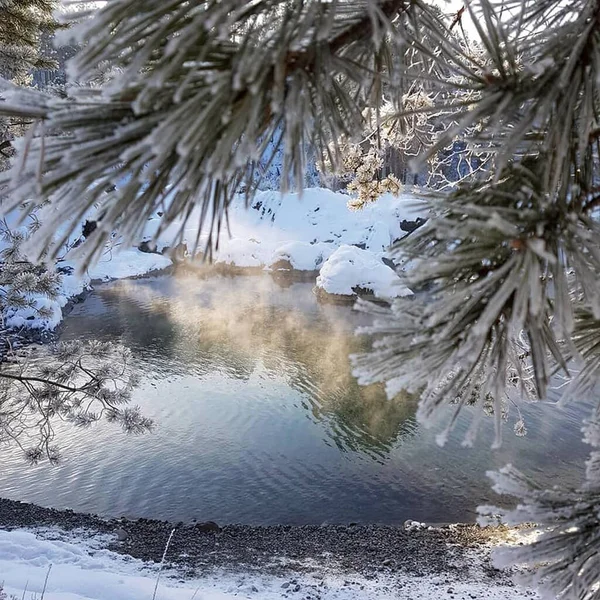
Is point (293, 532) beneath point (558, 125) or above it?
beneath

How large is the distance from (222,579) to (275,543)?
1.13m

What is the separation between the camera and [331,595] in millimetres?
5633

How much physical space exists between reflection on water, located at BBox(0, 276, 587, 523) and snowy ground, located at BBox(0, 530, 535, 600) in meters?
1.29

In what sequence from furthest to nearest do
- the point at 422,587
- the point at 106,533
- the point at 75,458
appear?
the point at 75,458
the point at 106,533
the point at 422,587

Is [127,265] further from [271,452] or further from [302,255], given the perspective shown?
[271,452]

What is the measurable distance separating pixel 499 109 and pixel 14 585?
432 cm

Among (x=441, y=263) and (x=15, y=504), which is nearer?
(x=441, y=263)

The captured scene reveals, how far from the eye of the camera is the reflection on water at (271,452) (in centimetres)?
771

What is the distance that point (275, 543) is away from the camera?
6.86 meters

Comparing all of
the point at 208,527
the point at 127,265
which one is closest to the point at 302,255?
the point at 127,265

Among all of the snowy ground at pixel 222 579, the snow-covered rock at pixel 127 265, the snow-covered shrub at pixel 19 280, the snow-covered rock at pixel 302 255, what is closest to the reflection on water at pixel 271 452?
the snowy ground at pixel 222 579

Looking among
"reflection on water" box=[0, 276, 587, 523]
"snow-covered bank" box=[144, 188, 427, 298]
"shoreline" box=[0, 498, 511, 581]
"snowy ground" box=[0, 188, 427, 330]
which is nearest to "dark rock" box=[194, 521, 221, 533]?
"shoreline" box=[0, 498, 511, 581]

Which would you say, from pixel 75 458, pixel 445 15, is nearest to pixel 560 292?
pixel 445 15

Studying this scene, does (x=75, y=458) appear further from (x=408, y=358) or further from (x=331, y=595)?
(x=408, y=358)
